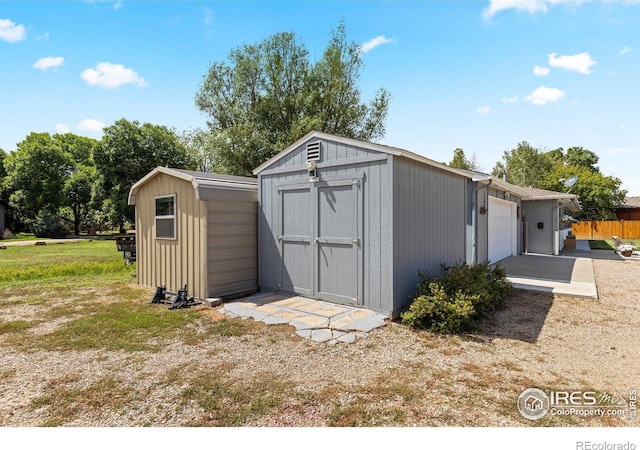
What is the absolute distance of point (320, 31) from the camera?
18312 mm

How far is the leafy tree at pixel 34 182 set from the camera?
86.6 ft

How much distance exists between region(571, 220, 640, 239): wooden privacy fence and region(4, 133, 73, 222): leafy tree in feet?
131

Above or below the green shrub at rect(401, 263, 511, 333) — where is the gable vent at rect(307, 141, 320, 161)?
above

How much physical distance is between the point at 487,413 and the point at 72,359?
4195 millimetres

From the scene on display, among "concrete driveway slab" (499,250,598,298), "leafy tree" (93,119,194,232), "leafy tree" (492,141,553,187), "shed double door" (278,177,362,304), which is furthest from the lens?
"leafy tree" (492,141,553,187)

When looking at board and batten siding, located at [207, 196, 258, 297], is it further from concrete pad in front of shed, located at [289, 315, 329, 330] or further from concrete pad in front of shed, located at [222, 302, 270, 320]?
concrete pad in front of shed, located at [289, 315, 329, 330]

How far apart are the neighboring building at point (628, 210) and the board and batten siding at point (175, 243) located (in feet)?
116

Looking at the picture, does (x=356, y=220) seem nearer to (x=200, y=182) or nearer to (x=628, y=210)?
(x=200, y=182)

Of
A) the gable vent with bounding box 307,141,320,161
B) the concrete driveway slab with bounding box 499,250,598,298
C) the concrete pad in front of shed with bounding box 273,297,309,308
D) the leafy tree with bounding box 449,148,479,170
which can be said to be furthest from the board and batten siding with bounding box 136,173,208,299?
the leafy tree with bounding box 449,148,479,170

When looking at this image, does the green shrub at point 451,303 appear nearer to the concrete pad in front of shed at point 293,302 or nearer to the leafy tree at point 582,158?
the concrete pad in front of shed at point 293,302

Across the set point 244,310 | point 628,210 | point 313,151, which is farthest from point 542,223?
point 628,210

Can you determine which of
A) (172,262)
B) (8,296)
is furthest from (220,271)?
(8,296)

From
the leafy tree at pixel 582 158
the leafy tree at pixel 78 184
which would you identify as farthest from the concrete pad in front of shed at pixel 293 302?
the leafy tree at pixel 582 158

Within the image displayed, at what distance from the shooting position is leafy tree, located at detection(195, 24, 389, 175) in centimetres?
→ 1767
